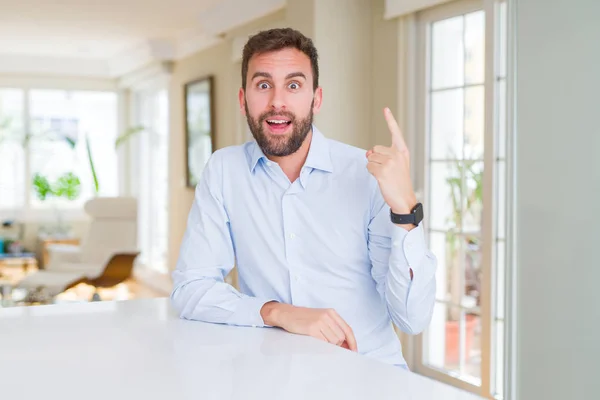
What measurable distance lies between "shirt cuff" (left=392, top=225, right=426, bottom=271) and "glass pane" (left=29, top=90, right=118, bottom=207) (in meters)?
8.05

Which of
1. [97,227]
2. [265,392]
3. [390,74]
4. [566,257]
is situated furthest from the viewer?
[97,227]

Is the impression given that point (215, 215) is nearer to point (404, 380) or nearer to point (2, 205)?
point (404, 380)

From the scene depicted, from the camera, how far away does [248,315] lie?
1.45 meters

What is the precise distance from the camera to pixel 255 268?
163 centimetres

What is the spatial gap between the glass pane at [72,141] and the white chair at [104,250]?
2.23 meters

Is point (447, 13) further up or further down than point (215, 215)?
further up

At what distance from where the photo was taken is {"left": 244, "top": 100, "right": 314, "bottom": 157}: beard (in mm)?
1557

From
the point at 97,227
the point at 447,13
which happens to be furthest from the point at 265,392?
the point at 97,227

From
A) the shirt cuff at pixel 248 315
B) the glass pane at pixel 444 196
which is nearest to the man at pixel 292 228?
the shirt cuff at pixel 248 315

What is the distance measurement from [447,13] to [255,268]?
263 cm

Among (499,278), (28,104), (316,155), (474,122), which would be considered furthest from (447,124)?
(28,104)

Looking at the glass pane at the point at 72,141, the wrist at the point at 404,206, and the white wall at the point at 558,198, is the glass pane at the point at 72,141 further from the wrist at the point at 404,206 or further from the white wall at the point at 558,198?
the wrist at the point at 404,206

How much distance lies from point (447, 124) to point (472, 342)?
1160mm

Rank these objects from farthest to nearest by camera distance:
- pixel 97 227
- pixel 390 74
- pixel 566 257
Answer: pixel 97 227 < pixel 390 74 < pixel 566 257
